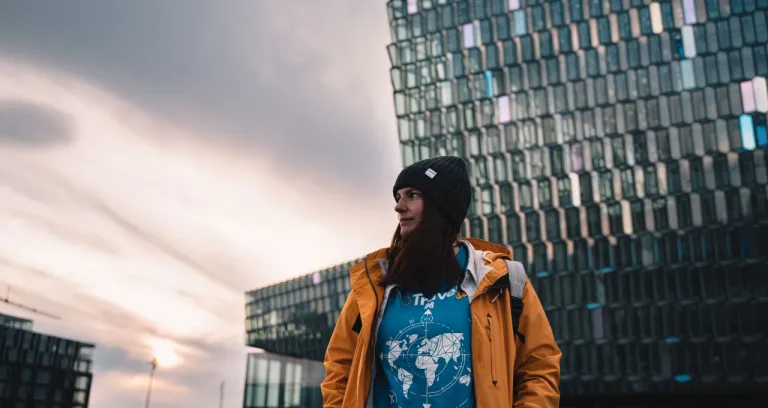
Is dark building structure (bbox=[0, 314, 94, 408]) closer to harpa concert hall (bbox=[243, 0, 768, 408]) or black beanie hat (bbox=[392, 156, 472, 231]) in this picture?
harpa concert hall (bbox=[243, 0, 768, 408])

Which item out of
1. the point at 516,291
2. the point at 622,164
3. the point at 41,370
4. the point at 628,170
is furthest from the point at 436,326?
the point at 41,370

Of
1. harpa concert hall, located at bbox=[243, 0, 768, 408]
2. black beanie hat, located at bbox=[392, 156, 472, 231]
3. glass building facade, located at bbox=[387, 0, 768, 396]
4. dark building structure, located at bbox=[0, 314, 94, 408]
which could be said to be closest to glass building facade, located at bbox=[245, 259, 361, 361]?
harpa concert hall, located at bbox=[243, 0, 768, 408]

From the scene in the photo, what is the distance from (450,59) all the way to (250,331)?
1443 inches

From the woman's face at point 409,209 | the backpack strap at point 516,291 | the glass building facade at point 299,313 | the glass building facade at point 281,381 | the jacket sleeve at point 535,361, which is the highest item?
the glass building facade at point 299,313

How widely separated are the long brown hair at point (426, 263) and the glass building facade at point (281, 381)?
60929 millimetres

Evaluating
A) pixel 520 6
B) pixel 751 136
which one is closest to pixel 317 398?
pixel 520 6

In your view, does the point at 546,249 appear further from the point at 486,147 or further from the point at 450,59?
the point at 450,59

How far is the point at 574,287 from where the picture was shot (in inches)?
1727

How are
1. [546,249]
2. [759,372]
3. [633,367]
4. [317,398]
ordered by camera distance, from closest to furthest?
[759,372] < [633,367] < [546,249] < [317,398]

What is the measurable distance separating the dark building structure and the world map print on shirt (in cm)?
8238

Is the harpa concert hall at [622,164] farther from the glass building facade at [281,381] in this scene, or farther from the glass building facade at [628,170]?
the glass building facade at [281,381]

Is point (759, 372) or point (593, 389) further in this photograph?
point (593, 389)

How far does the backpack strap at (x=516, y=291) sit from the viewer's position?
2.74m

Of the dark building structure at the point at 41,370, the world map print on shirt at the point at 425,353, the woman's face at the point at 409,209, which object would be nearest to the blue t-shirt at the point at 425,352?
the world map print on shirt at the point at 425,353
